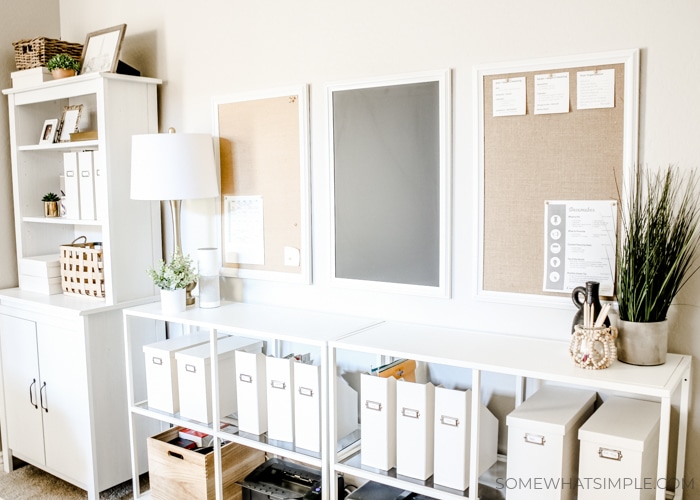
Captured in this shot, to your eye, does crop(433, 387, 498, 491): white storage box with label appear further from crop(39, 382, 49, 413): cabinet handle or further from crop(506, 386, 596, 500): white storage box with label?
crop(39, 382, 49, 413): cabinet handle

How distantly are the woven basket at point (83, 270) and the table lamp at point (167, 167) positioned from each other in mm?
462

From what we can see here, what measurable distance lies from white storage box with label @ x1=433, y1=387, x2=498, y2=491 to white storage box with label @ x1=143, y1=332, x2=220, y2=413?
3.79ft

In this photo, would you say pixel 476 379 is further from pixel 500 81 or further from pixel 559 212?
pixel 500 81

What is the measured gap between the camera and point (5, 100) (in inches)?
123

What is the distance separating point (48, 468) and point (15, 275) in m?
0.97

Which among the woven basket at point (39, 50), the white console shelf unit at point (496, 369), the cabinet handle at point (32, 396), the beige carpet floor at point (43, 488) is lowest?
the beige carpet floor at point (43, 488)

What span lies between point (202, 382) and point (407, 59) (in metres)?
1.41

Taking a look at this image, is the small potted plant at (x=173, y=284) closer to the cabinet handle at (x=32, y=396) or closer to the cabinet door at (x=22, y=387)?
the cabinet door at (x=22, y=387)

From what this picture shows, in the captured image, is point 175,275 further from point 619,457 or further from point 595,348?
point 619,457

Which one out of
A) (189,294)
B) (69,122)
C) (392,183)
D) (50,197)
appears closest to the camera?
(392,183)

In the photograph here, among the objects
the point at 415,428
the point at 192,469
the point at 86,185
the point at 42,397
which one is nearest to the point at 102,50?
the point at 86,185

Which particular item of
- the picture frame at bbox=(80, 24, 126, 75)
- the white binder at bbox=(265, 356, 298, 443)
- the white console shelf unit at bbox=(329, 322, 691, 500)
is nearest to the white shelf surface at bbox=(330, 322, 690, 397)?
the white console shelf unit at bbox=(329, 322, 691, 500)

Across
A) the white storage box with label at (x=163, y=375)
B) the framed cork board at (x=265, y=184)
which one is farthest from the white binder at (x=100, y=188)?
the white storage box with label at (x=163, y=375)

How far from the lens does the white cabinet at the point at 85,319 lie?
270 centimetres
